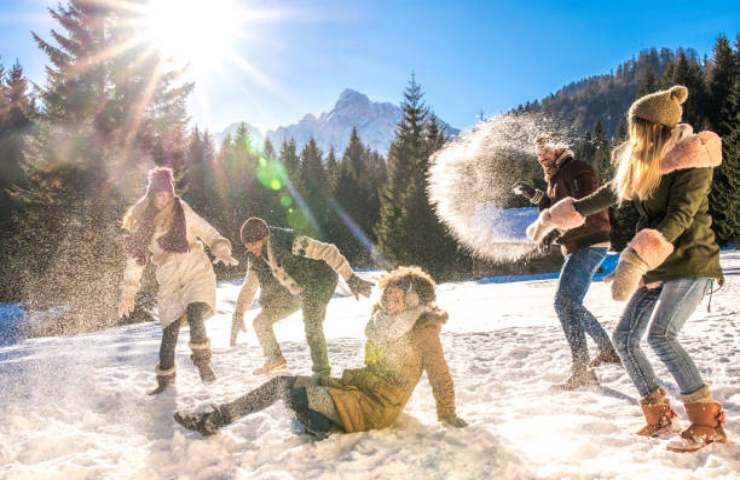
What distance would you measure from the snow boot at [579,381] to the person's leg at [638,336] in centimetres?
109

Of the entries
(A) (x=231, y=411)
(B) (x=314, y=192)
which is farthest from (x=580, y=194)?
(B) (x=314, y=192)

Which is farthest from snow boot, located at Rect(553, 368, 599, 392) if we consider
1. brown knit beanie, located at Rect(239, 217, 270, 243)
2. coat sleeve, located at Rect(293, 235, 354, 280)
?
brown knit beanie, located at Rect(239, 217, 270, 243)

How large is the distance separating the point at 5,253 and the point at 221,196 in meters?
17.2

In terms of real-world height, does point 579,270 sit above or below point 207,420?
above

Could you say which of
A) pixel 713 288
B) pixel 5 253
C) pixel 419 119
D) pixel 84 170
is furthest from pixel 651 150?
pixel 419 119

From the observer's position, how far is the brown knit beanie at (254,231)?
507 cm

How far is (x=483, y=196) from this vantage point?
2591 centimetres

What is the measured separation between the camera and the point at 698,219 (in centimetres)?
281

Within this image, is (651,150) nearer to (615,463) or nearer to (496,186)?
(615,463)

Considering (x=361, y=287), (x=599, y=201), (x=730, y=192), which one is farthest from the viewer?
(x=730, y=192)

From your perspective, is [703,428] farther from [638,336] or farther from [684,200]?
[684,200]

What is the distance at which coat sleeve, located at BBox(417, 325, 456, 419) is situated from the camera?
340cm

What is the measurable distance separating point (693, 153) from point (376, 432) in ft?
8.21

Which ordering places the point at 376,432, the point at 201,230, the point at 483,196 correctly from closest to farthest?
the point at 376,432 < the point at 201,230 < the point at 483,196
